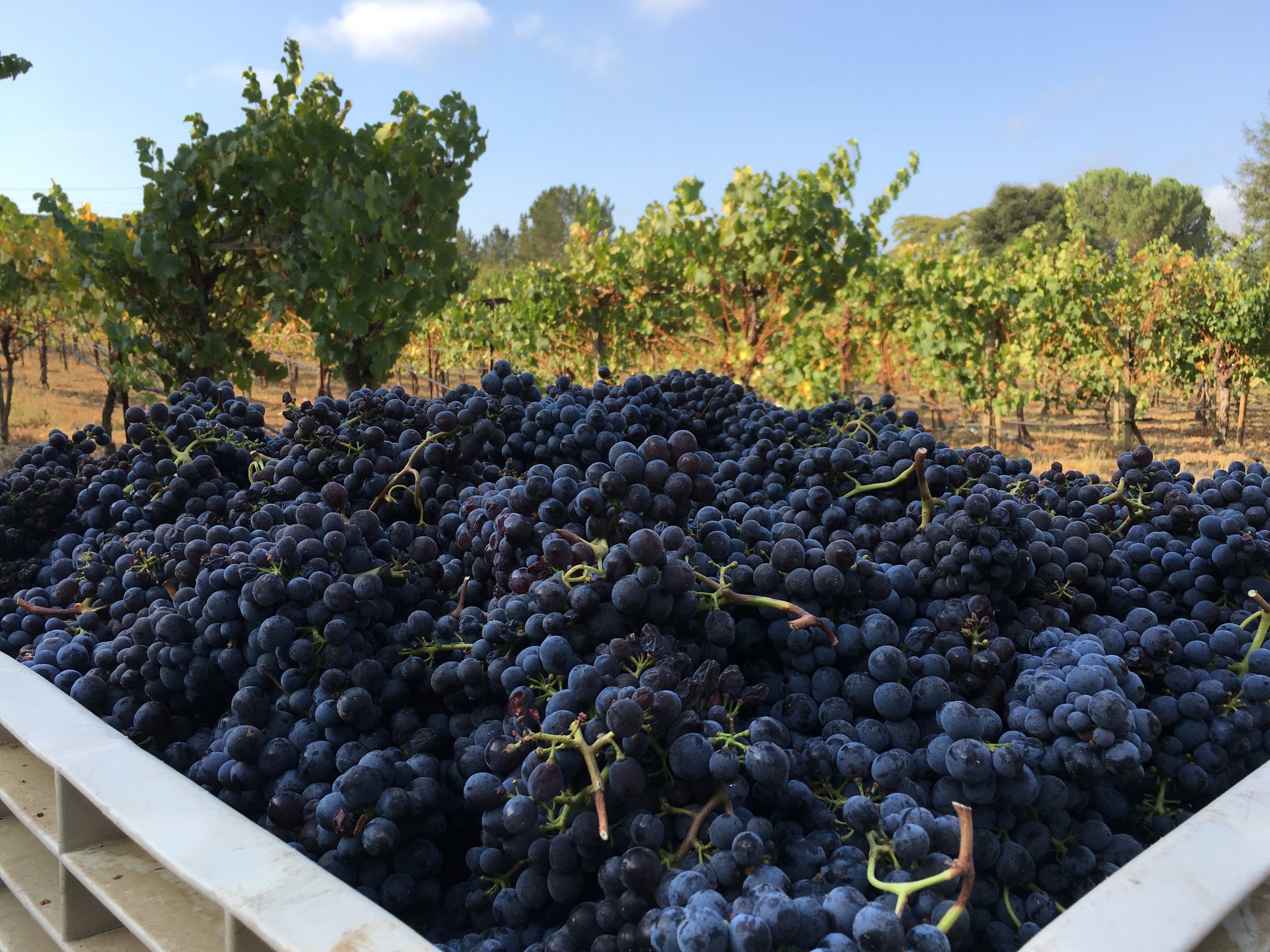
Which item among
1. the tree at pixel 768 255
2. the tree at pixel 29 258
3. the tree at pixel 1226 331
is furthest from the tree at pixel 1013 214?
the tree at pixel 29 258

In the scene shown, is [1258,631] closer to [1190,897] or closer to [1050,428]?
[1190,897]

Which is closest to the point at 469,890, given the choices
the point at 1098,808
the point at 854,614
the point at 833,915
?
the point at 833,915

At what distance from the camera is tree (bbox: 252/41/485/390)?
412cm

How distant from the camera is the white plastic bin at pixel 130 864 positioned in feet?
2.35

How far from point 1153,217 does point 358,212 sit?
161 feet

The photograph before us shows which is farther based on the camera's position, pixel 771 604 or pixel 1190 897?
pixel 771 604

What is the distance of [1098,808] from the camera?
1.00 m

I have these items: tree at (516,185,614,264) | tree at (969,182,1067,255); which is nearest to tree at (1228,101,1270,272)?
tree at (969,182,1067,255)

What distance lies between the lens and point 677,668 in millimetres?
930

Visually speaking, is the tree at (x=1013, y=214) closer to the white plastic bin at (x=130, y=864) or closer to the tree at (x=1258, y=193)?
the tree at (x=1258, y=193)

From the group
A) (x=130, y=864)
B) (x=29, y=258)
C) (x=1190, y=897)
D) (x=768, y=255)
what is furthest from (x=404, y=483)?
(x=29, y=258)

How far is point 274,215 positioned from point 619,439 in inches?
140

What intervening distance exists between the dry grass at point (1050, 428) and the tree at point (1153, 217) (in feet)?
80.7

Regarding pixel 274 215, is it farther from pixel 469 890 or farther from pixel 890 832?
pixel 890 832
